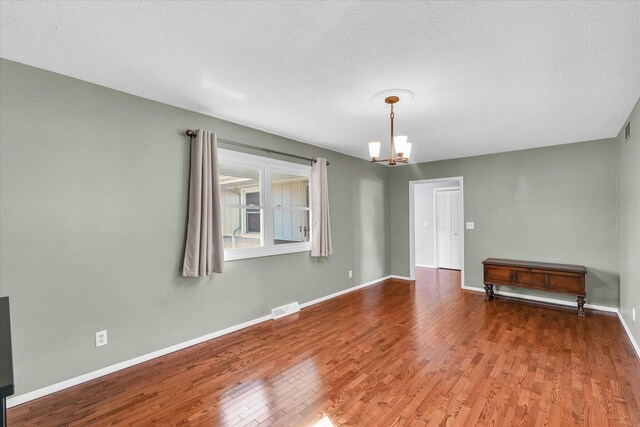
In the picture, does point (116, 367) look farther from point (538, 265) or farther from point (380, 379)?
point (538, 265)

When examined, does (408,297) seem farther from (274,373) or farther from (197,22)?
(197,22)

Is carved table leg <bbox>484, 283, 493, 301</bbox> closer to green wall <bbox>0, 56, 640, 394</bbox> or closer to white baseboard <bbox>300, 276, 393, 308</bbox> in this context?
green wall <bbox>0, 56, 640, 394</bbox>

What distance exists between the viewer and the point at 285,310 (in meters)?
4.07

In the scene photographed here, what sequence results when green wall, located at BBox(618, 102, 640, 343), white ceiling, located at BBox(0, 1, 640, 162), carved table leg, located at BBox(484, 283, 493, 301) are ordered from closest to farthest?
white ceiling, located at BBox(0, 1, 640, 162), green wall, located at BBox(618, 102, 640, 343), carved table leg, located at BBox(484, 283, 493, 301)

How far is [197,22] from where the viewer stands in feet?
5.74

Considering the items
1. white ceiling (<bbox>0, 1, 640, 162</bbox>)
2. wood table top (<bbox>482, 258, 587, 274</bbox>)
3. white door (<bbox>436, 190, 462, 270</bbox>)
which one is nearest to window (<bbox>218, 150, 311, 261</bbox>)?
white ceiling (<bbox>0, 1, 640, 162</bbox>)

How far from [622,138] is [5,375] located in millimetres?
5582

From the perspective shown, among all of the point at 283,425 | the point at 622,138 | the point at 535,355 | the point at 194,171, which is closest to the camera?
the point at 283,425

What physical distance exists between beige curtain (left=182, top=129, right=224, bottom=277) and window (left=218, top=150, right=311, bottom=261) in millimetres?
254

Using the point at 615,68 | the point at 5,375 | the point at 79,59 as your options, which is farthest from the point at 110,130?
the point at 615,68

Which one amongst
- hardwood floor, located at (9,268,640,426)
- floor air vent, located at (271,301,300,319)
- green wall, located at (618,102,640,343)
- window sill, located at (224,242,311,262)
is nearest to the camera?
hardwood floor, located at (9,268,640,426)

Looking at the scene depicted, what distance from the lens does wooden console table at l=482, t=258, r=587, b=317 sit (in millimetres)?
4039

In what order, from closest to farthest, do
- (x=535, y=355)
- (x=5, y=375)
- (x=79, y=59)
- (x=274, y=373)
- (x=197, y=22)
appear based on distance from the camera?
(x=5, y=375) < (x=197, y=22) < (x=79, y=59) < (x=274, y=373) < (x=535, y=355)

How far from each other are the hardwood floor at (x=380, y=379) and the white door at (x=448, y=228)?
3567 millimetres
